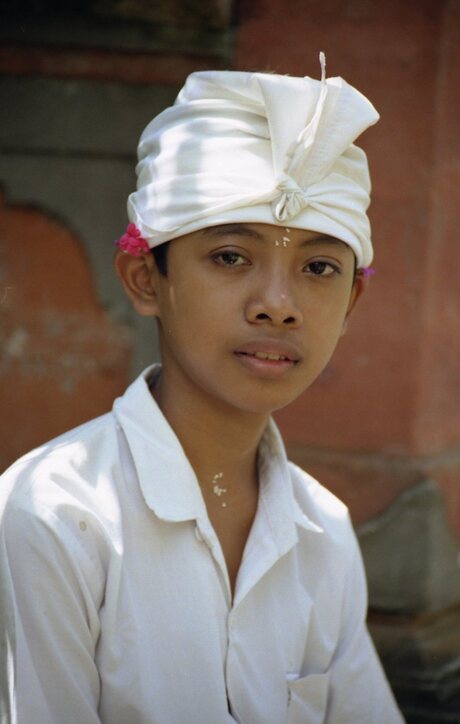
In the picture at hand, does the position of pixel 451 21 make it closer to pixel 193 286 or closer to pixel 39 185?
pixel 39 185

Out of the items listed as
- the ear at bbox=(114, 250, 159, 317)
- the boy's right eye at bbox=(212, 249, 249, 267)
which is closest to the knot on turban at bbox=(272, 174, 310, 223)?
the boy's right eye at bbox=(212, 249, 249, 267)

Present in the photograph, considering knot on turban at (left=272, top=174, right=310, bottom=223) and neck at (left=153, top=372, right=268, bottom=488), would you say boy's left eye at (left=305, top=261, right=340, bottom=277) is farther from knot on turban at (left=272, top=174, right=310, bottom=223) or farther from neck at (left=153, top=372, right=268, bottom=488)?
neck at (left=153, top=372, right=268, bottom=488)

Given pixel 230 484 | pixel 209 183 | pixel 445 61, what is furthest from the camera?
pixel 445 61

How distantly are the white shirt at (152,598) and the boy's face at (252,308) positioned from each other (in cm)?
20

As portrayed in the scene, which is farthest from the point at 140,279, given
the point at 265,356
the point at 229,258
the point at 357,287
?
the point at 357,287

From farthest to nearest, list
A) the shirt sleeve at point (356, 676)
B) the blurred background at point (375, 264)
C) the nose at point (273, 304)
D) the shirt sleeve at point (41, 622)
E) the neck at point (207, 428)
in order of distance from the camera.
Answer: the blurred background at point (375, 264), the shirt sleeve at point (356, 676), the neck at point (207, 428), the nose at point (273, 304), the shirt sleeve at point (41, 622)

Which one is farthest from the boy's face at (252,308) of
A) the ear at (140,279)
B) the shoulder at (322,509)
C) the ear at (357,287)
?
the shoulder at (322,509)

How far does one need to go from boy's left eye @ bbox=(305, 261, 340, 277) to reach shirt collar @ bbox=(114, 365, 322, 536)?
49 centimetres

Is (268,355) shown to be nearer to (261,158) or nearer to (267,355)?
(267,355)

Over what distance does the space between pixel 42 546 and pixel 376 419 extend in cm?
237

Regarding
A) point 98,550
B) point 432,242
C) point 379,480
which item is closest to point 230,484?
point 98,550

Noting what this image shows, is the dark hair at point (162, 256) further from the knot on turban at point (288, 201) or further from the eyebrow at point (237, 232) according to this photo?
the knot on turban at point (288, 201)

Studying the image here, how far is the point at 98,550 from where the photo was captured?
7.11ft

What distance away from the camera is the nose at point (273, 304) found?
2.26 meters
